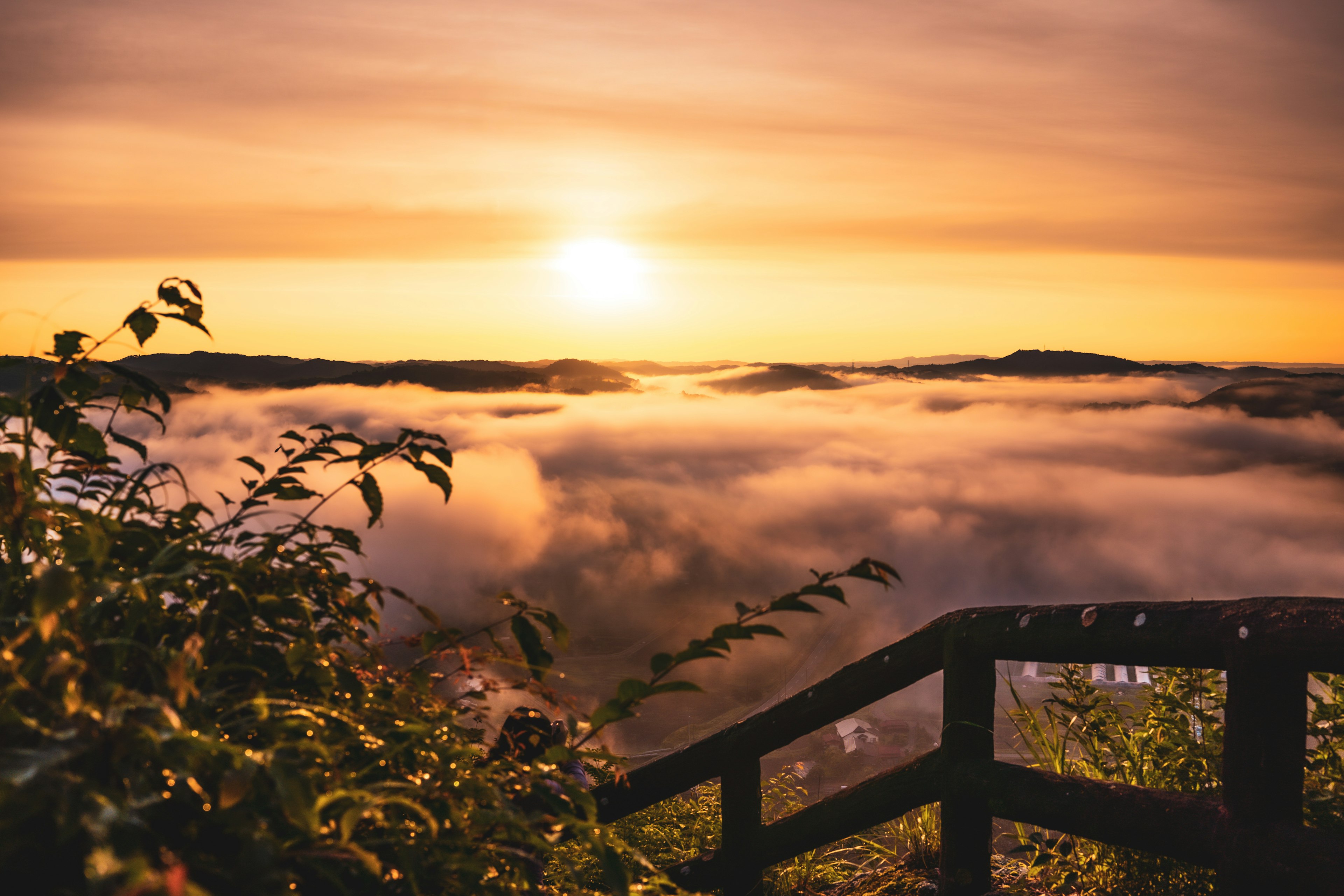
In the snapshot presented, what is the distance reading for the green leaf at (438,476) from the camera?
1549 mm

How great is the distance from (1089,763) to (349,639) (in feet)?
8.17

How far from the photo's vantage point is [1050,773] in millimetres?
2486

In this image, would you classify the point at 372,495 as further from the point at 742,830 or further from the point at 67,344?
the point at 742,830

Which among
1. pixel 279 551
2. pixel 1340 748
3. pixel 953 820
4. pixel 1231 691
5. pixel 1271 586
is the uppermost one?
pixel 279 551

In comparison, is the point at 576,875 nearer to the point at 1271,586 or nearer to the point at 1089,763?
the point at 1089,763

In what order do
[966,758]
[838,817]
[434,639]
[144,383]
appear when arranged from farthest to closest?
[838,817] < [966,758] < [144,383] < [434,639]

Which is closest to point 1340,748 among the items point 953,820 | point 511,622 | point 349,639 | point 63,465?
point 953,820

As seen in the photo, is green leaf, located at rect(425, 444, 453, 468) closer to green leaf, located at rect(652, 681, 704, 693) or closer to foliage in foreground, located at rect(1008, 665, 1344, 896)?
green leaf, located at rect(652, 681, 704, 693)

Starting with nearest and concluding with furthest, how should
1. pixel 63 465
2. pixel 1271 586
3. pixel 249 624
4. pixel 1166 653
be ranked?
pixel 249 624 < pixel 63 465 < pixel 1166 653 < pixel 1271 586

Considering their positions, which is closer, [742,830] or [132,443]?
[132,443]

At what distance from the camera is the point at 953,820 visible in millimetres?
2654

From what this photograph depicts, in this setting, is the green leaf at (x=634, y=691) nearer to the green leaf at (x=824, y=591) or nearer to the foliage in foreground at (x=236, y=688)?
the foliage in foreground at (x=236, y=688)

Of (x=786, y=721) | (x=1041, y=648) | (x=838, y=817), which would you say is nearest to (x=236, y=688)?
(x=1041, y=648)

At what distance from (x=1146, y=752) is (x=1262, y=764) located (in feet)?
2.92
